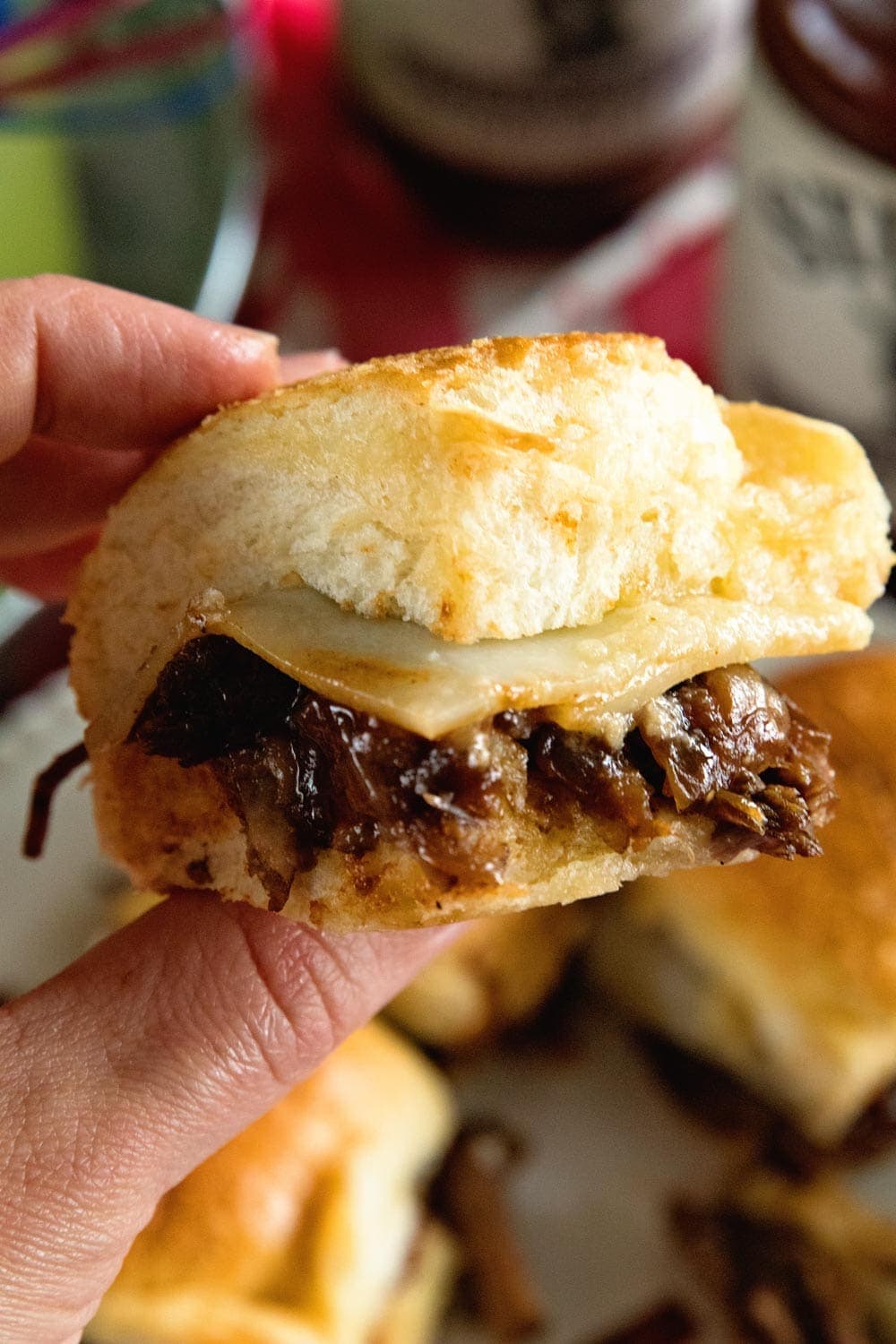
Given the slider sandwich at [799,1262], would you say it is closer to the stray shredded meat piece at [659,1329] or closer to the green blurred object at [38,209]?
the stray shredded meat piece at [659,1329]

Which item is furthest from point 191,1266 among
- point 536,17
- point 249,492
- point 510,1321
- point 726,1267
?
point 536,17

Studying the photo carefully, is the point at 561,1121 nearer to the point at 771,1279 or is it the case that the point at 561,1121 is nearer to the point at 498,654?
the point at 771,1279

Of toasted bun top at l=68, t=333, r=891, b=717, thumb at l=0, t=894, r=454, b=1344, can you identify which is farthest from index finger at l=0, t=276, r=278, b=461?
thumb at l=0, t=894, r=454, b=1344

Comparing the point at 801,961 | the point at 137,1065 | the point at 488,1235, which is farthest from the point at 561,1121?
Result: the point at 137,1065

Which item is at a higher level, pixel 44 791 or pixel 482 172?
pixel 44 791

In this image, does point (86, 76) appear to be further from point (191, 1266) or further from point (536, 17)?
point (191, 1266)
